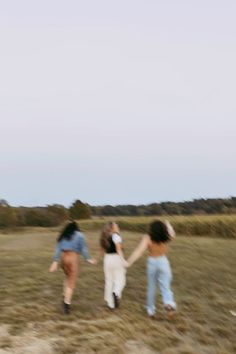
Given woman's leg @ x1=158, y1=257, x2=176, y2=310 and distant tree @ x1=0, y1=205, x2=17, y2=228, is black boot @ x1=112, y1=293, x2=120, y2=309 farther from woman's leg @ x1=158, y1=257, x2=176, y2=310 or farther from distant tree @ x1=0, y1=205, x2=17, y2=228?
distant tree @ x1=0, y1=205, x2=17, y2=228

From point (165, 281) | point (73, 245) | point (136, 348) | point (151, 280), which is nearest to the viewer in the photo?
point (136, 348)

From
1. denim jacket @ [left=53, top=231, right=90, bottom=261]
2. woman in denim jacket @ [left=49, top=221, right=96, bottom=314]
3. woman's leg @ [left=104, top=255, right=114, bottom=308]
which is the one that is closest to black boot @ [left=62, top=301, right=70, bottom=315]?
woman in denim jacket @ [left=49, top=221, right=96, bottom=314]

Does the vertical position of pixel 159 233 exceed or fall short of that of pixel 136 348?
it exceeds it

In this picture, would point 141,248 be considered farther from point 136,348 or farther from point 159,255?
point 136,348

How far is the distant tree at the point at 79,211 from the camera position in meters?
46.6

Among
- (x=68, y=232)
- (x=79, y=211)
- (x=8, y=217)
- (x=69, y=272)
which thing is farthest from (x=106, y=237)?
(x=8, y=217)

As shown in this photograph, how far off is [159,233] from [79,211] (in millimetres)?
34814

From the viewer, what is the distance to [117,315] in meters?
12.9

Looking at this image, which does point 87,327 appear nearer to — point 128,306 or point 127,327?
point 127,327

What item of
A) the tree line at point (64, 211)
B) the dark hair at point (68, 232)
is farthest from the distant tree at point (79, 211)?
the dark hair at point (68, 232)

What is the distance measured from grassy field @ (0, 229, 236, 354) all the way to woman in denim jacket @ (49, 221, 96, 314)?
565mm

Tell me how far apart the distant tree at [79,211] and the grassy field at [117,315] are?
25.3 m

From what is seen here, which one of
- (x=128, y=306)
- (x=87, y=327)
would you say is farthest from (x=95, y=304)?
(x=87, y=327)

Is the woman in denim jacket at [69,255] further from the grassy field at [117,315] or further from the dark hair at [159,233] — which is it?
the dark hair at [159,233]
